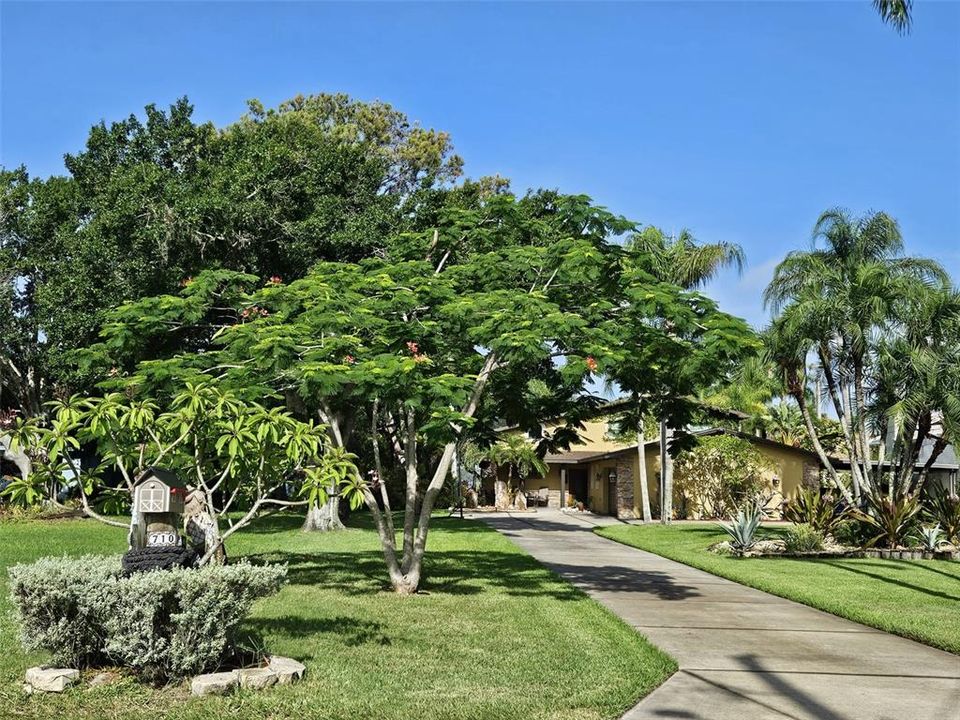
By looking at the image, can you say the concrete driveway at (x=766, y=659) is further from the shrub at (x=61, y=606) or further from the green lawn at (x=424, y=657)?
the shrub at (x=61, y=606)

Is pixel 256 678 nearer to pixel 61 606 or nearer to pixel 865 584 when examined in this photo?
pixel 61 606

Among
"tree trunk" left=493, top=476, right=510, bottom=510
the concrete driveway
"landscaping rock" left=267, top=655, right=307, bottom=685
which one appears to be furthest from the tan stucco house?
"landscaping rock" left=267, top=655, right=307, bottom=685

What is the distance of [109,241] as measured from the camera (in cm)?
2356

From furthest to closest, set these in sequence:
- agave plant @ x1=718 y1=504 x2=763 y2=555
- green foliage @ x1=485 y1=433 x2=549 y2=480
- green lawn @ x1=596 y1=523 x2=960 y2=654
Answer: green foliage @ x1=485 y1=433 x2=549 y2=480, agave plant @ x1=718 y1=504 x2=763 y2=555, green lawn @ x1=596 y1=523 x2=960 y2=654

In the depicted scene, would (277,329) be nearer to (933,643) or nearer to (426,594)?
(426,594)

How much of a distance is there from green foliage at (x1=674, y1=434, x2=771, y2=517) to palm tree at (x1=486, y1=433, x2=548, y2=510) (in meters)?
Result: 5.74

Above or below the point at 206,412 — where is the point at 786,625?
below

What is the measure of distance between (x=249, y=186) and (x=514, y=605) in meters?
15.5

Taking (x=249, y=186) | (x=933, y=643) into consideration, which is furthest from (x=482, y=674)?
(x=249, y=186)

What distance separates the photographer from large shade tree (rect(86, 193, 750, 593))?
10836 mm

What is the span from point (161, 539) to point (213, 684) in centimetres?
146

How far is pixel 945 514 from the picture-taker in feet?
71.2

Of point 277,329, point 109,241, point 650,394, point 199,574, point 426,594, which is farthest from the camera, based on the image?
point 109,241

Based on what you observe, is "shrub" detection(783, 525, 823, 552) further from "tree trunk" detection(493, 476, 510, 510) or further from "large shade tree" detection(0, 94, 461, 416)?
"tree trunk" detection(493, 476, 510, 510)
